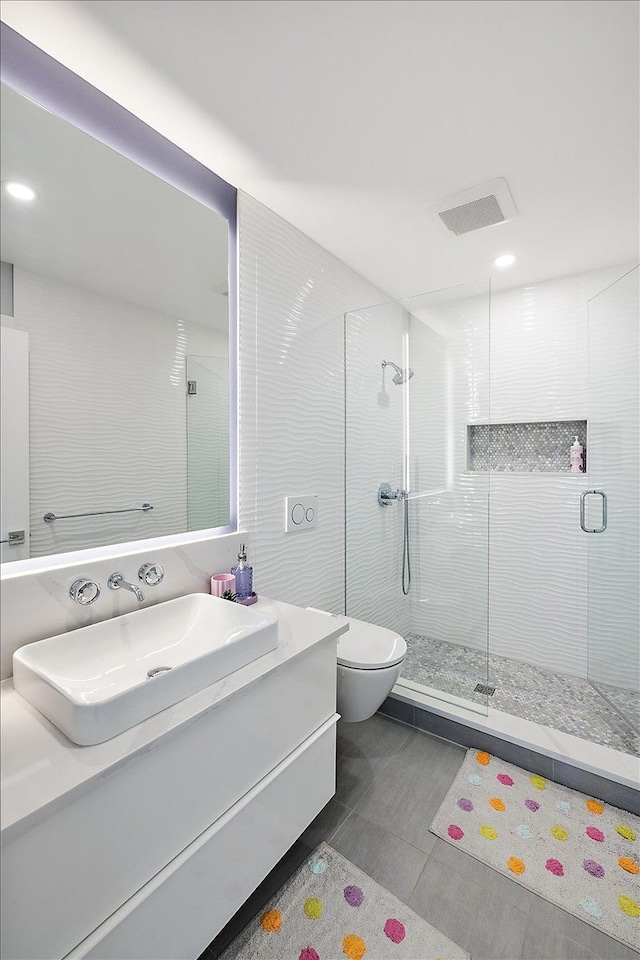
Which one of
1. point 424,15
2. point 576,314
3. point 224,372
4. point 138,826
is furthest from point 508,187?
point 138,826

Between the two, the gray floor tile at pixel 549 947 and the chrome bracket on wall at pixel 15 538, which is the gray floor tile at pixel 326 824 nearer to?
the gray floor tile at pixel 549 947

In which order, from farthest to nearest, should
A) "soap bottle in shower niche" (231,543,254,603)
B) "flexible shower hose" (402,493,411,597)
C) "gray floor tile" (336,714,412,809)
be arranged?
1. "flexible shower hose" (402,493,411,597)
2. "gray floor tile" (336,714,412,809)
3. "soap bottle in shower niche" (231,543,254,603)

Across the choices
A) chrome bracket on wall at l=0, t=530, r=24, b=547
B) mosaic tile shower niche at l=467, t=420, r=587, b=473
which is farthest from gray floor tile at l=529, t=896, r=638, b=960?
mosaic tile shower niche at l=467, t=420, r=587, b=473

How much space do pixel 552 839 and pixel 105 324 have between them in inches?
92.0

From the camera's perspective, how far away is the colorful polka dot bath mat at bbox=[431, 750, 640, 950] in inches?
53.1

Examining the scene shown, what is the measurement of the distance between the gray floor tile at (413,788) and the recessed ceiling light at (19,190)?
2303 mm

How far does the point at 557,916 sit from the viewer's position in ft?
4.29

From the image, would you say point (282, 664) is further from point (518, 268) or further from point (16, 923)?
point (518, 268)

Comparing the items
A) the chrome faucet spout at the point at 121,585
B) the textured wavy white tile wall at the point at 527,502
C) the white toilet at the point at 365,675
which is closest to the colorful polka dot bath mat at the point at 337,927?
the white toilet at the point at 365,675

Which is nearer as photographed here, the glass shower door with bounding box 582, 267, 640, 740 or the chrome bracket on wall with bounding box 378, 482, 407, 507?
the glass shower door with bounding box 582, 267, 640, 740

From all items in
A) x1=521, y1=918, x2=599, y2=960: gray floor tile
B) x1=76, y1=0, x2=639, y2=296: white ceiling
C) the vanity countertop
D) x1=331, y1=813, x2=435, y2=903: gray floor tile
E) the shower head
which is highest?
x1=76, y1=0, x2=639, y2=296: white ceiling

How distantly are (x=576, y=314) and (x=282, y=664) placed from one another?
2607 millimetres

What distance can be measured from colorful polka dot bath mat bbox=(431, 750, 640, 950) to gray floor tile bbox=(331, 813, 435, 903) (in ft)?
0.51

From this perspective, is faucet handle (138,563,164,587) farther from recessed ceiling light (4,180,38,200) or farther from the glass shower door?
the glass shower door
